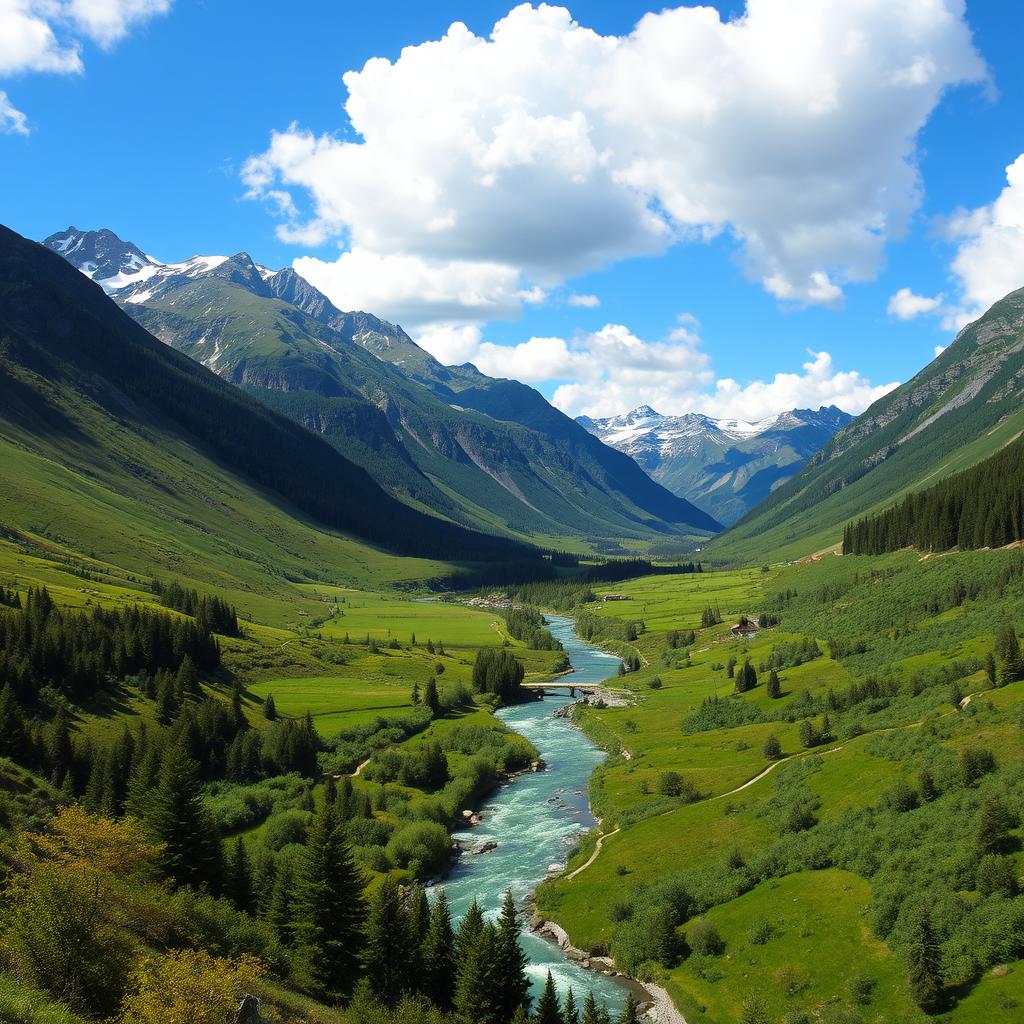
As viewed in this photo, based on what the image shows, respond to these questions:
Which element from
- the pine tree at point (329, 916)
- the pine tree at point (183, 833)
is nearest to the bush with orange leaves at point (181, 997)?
the pine tree at point (329, 916)

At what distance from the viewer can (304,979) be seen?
52.2 metres

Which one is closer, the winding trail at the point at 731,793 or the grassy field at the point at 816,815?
the grassy field at the point at 816,815

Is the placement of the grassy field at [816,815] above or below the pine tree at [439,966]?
above

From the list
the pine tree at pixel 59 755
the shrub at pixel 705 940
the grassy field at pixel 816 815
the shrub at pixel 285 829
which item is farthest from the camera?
the pine tree at pixel 59 755

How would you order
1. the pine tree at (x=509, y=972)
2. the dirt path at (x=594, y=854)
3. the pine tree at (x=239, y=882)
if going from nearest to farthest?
1. the pine tree at (x=509, y=972)
2. the pine tree at (x=239, y=882)
3. the dirt path at (x=594, y=854)

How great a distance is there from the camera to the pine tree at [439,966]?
54.2 meters

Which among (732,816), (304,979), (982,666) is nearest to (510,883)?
(732,816)

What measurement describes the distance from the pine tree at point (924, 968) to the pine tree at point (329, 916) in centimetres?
3650

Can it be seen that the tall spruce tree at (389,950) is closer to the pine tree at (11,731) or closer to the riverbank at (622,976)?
the riverbank at (622,976)

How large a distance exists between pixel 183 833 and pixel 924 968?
173 feet

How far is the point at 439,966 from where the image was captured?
2179 inches

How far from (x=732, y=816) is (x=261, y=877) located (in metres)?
49.3

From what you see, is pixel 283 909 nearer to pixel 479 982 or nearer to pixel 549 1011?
pixel 479 982

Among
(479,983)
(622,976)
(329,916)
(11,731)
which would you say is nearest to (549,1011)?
(479,983)
